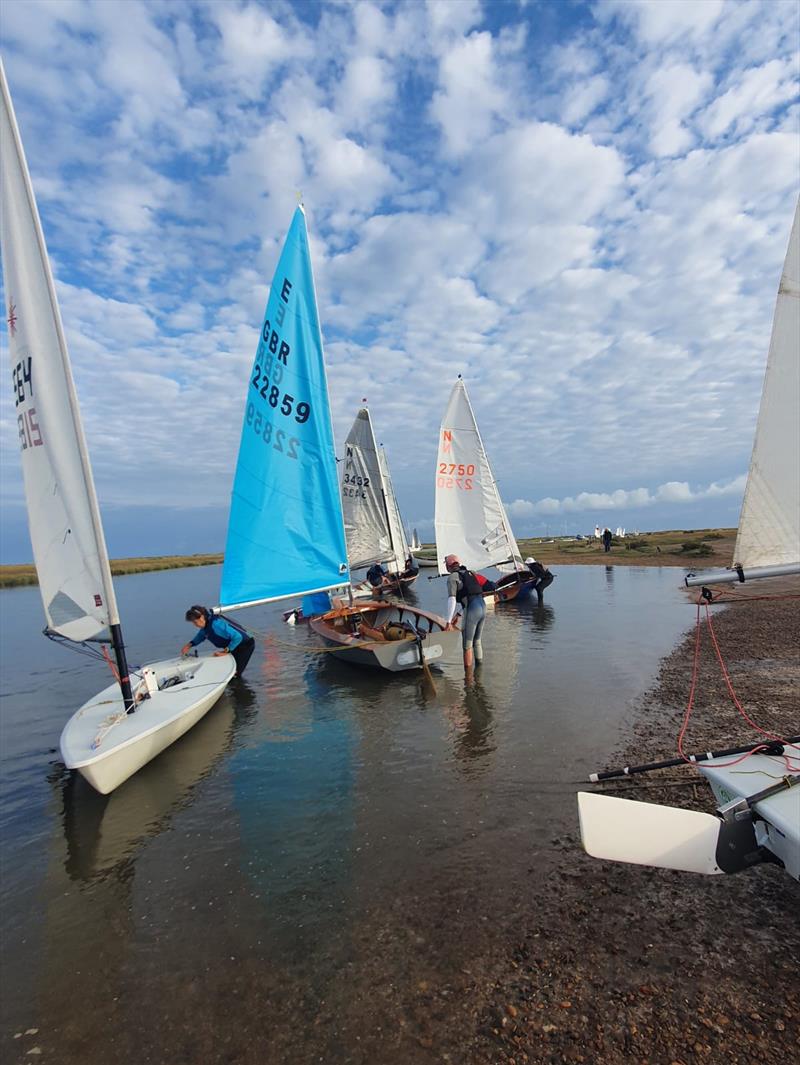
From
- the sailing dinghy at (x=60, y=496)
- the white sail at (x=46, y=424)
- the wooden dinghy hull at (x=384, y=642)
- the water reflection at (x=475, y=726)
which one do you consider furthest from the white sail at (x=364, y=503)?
the white sail at (x=46, y=424)

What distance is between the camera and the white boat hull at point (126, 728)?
7.80m

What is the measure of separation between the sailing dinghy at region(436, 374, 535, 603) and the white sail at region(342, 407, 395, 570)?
404 cm

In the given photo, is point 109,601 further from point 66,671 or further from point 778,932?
point 66,671

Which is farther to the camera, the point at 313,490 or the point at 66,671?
the point at 66,671

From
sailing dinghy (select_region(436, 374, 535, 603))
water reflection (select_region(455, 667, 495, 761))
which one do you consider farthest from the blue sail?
sailing dinghy (select_region(436, 374, 535, 603))

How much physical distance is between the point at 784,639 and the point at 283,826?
576 inches

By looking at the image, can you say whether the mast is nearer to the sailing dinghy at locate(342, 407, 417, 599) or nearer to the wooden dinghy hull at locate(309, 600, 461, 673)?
the wooden dinghy hull at locate(309, 600, 461, 673)

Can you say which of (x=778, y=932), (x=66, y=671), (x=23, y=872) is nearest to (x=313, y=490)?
(x=23, y=872)

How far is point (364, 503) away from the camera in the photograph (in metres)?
27.8

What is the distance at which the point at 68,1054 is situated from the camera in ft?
13.3

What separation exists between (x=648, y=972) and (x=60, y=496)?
390 inches

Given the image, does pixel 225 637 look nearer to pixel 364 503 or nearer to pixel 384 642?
pixel 384 642

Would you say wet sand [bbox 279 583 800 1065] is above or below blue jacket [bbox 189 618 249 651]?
below

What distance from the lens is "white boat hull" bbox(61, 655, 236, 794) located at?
25.6 feet
